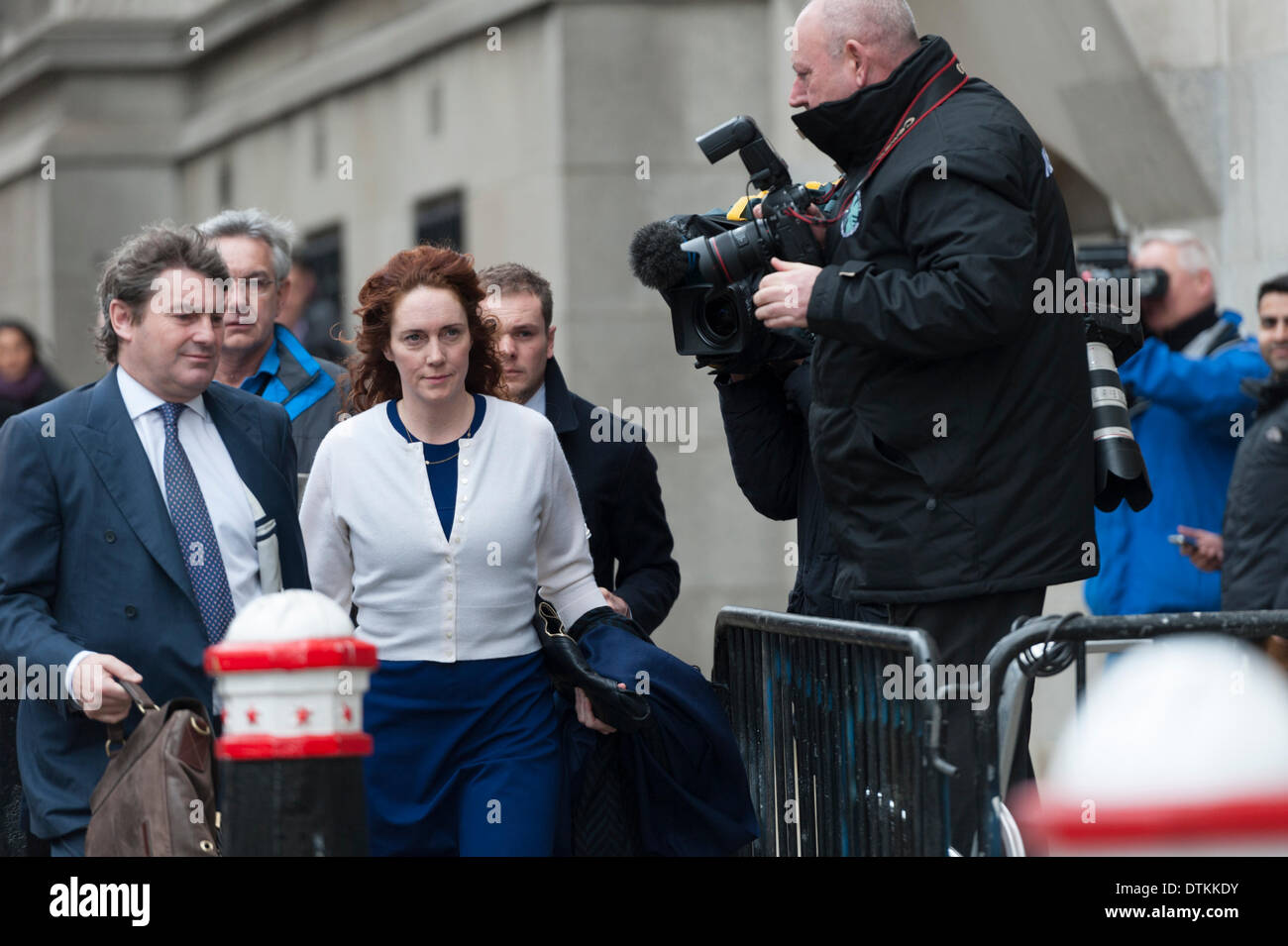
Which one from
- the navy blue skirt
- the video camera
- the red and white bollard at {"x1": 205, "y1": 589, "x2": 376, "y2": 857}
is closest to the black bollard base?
the red and white bollard at {"x1": 205, "y1": 589, "x2": 376, "y2": 857}

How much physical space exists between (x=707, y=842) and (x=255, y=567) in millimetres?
1353

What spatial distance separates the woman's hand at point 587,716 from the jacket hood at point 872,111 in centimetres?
A: 150

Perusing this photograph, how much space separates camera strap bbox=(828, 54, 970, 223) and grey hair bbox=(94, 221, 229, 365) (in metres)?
1.63

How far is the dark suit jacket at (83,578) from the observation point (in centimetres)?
479

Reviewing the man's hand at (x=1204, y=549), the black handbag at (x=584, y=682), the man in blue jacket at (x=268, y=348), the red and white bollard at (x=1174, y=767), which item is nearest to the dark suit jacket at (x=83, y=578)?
the black handbag at (x=584, y=682)

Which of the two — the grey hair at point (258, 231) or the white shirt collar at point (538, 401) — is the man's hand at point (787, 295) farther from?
the grey hair at point (258, 231)

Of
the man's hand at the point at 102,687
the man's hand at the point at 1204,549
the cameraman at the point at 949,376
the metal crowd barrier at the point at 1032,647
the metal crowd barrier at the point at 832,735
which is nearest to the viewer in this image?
the metal crowd barrier at the point at 1032,647

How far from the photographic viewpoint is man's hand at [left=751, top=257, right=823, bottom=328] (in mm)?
4977

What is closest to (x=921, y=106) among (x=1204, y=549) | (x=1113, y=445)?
(x=1113, y=445)

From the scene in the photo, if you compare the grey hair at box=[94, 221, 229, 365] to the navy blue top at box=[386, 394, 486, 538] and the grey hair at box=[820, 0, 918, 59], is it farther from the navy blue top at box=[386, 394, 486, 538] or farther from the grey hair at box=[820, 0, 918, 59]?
the grey hair at box=[820, 0, 918, 59]

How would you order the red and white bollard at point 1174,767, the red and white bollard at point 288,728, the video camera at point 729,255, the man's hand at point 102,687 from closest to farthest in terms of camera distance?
the red and white bollard at point 1174,767 < the red and white bollard at point 288,728 < the man's hand at point 102,687 < the video camera at point 729,255

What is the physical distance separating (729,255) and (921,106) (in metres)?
0.63
